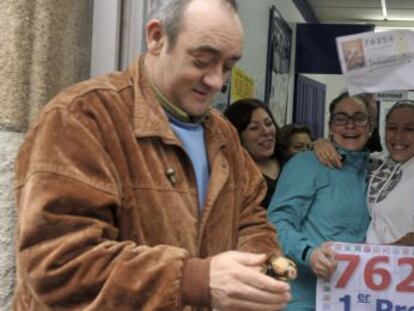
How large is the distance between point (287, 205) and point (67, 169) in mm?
1964

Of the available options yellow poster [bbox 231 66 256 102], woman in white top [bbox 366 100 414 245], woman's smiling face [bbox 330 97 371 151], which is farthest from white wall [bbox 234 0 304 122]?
woman in white top [bbox 366 100 414 245]

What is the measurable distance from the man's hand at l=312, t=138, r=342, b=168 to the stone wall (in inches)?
59.1

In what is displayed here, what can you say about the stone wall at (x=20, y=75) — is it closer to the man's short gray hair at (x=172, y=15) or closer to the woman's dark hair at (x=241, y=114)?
the man's short gray hair at (x=172, y=15)

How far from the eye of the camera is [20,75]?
2123mm

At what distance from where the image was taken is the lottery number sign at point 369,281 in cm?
317

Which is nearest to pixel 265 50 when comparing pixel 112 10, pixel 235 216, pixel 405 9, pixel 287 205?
pixel 405 9

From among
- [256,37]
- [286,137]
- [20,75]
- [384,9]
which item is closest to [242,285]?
[20,75]

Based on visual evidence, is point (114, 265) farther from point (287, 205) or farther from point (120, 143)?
point (287, 205)

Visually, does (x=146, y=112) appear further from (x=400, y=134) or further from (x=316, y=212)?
(x=400, y=134)

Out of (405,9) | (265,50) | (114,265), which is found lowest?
(114,265)

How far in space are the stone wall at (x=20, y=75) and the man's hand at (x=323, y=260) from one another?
1.43 m

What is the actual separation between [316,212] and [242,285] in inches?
76.9

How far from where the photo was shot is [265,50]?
663 centimetres

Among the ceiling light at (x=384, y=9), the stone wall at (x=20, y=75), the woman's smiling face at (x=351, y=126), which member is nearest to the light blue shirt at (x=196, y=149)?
the stone wall at (x=20, y=75)
